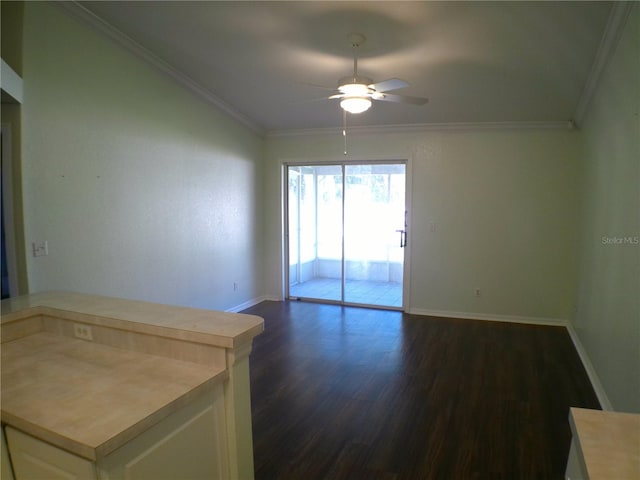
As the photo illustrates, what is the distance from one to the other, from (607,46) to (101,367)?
3.60m

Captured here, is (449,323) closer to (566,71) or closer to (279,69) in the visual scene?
(566,71)

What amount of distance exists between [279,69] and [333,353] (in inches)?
111

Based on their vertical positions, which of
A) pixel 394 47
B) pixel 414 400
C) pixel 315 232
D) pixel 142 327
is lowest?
pixel 414 400

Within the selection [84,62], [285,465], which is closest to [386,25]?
[84,62]

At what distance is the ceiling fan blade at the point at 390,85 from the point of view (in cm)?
270

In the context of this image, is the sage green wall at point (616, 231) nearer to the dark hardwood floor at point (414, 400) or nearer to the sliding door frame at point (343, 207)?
the dark hardwood floor at point (414, 400)

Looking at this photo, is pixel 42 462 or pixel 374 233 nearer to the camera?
Answer: pixel 42 462

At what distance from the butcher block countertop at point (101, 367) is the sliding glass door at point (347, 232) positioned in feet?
13.2

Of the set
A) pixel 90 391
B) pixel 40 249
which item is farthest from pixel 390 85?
pixel 40 249

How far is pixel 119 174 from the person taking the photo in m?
3.27

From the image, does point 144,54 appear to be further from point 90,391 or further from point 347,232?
point 347,232

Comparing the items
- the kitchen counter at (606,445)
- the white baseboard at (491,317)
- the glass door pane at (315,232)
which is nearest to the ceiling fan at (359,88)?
the kitchen counter at (606,445)

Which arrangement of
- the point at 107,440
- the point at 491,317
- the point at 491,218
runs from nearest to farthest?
the point at 107,440
the point at 491,218
the point at 491,317

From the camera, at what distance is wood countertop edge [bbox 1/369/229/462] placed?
0.98m
